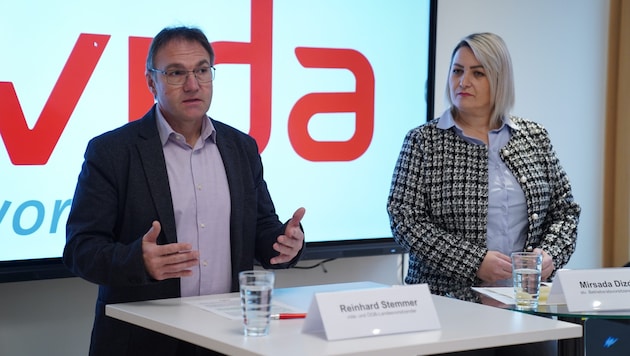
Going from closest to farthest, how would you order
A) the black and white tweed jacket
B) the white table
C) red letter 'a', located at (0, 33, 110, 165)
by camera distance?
the white table < the black and white tweed jacket < red letter 'a', located at (0, 33, 110, 165)

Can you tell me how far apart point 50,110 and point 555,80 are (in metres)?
2.92

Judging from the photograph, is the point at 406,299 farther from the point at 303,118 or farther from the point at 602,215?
the point at 602,215

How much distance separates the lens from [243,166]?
2955mm

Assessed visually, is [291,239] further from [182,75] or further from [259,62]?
[259,62]

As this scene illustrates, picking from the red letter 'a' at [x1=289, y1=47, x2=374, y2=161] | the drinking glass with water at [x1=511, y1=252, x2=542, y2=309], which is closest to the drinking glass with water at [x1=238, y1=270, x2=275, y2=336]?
the drinking glass with water at [x1=511, y1=252, x2=542, y2=309]

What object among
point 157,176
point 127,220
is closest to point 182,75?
point 157,176

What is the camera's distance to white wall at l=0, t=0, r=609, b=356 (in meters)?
4.67

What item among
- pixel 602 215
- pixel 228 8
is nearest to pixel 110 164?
pixel 228 8

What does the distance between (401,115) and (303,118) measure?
0.57 meters

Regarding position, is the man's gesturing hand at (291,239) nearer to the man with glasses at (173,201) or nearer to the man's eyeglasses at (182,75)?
the man with glasses at (173,201)

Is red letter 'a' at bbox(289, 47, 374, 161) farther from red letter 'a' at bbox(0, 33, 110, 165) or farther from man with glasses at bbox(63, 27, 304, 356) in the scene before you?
man with glasses at bbox(63, 27, 304, 356)

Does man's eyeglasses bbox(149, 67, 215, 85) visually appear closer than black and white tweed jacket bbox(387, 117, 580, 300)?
Yes

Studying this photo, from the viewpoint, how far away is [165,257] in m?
2.43

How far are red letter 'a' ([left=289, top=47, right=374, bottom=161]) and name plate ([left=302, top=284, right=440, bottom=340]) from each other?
6.50 ft
